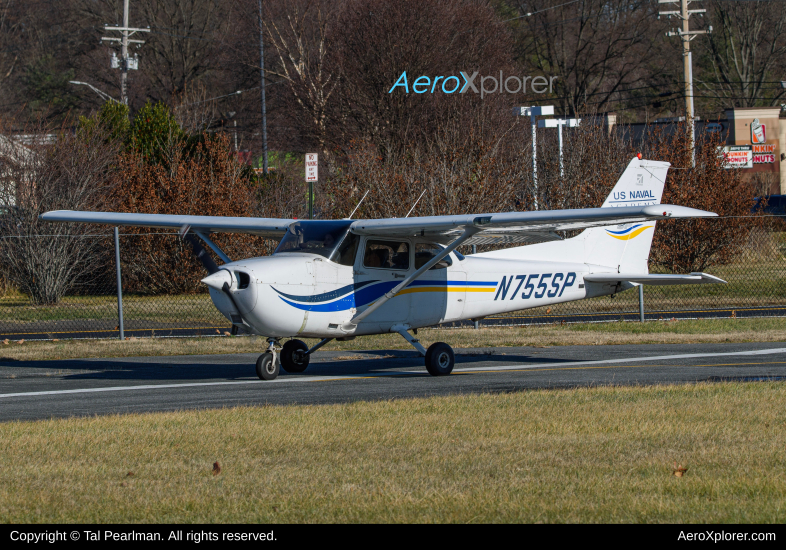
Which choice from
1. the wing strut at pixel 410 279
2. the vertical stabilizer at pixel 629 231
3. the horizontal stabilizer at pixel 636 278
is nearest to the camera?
the wing strut at pixel 410 279

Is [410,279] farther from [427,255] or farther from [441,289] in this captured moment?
[441,289]

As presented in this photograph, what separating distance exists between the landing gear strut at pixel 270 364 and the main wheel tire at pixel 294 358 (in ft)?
2.59

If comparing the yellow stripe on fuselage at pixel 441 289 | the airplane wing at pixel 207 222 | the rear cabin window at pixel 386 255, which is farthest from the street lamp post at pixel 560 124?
the rear cabin window at pixel 386 255

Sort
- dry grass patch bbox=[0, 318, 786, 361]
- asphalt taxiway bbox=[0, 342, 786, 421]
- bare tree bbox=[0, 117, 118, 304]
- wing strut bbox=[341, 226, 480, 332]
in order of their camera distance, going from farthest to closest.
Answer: bare tree bbox=[0, 117, 118, 304] → dry grass patch bbox=[0, 318, 786, 361] → wing strut bbox=[341, 226, 480, 332] → asphalt taxiway bbox=[0, 342, 786, 421]

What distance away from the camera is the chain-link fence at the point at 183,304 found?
1873cm

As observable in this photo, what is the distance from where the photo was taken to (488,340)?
16.3 m

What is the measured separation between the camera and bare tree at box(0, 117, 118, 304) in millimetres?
21594

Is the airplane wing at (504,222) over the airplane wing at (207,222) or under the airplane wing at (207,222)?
under

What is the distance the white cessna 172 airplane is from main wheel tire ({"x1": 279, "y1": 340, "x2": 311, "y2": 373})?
14 mm

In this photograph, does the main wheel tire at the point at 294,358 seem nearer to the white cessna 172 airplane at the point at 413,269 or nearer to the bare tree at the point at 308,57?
the white cessna 172 airplane at the point at 413,269

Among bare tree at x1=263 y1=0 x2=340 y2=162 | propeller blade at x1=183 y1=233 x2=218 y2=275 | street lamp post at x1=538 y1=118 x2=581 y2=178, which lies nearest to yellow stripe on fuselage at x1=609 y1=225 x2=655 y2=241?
propeller blade at x1=183 y1=233 x2=218 y2=275

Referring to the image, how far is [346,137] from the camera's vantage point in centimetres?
3775

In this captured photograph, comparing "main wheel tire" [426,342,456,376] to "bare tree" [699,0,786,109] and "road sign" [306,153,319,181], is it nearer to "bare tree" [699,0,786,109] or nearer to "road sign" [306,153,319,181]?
"road sign" [306,153,319,181]

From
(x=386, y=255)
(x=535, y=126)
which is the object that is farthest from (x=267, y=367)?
(x=535, y=126)
